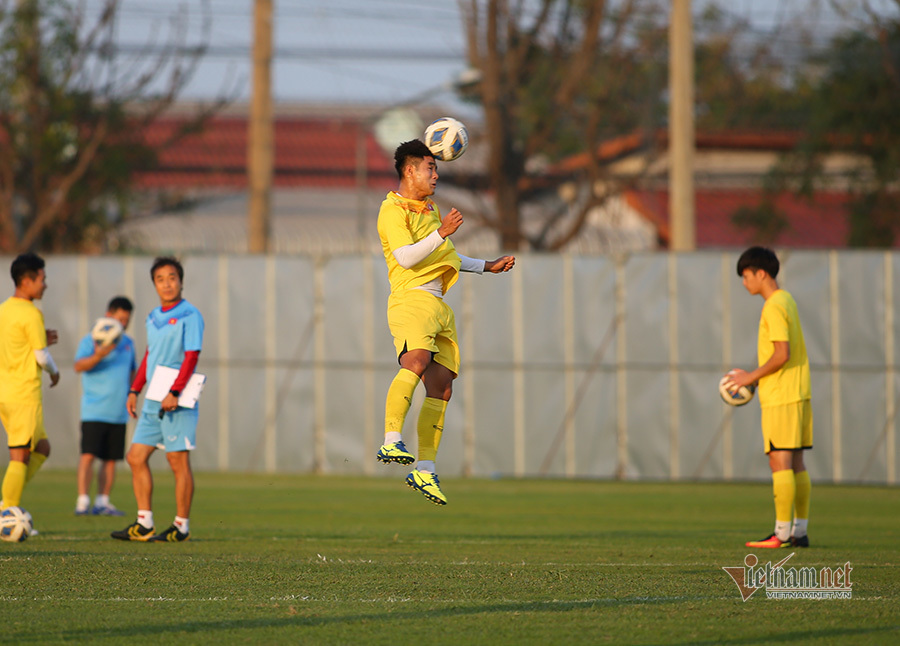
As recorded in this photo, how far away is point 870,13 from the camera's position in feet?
83.4

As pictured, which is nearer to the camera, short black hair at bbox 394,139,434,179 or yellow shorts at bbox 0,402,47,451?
short black hair at bbox 394,139,434,179

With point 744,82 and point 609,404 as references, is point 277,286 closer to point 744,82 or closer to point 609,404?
point 609,404

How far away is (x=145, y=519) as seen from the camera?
10109 millimetres

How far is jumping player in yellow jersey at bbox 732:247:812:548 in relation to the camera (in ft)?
32.7

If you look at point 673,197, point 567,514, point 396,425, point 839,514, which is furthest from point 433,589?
point 673,197

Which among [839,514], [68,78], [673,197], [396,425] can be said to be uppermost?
[68,78]

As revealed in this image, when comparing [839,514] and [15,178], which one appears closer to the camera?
[839,514]

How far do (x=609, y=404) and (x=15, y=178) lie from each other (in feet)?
45.9

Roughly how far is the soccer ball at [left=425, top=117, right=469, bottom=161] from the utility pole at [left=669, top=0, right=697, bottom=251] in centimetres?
1253

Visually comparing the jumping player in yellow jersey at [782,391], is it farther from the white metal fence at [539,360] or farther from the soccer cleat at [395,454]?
the white metal fence at [539,360]

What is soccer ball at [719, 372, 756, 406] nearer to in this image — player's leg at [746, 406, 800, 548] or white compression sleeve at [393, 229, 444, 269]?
player's leg at [746, 406, 800, 548]

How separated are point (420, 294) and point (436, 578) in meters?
1.99

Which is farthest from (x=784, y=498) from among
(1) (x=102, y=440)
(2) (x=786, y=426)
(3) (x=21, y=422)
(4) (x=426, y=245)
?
(1) (x=102, y=440)

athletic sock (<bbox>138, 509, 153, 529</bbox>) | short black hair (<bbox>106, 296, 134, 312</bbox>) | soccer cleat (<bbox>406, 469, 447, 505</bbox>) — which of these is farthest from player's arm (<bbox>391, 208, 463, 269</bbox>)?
short black hair (<bbox>106, 296, 134, 312</bbox>)
